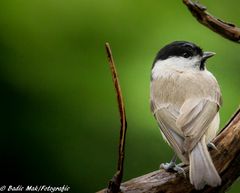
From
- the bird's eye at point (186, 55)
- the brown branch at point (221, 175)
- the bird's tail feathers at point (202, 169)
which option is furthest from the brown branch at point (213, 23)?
the bird's eye at point (186, 55)

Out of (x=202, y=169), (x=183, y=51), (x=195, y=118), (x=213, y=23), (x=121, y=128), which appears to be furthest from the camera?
(x=183, y=51)

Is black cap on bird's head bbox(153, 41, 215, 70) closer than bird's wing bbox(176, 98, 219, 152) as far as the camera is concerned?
No

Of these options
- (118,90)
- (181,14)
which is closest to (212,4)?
(181,14)

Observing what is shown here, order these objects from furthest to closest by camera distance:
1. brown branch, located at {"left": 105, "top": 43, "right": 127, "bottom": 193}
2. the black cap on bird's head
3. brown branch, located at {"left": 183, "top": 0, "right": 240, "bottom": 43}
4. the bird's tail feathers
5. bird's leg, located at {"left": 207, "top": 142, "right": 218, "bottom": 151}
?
the black cap on bird's head, bird's leg, located at {"left": 207, "top": 142, "right": 218, "bottom": 151}, brown branch, located at {"left": 183, "top": 0, "right": 240, "bottom": 43}, the bird's tail feathers, brown branch, located at {"left": 105, "top": 43, "right": 127, "bottom": 193}

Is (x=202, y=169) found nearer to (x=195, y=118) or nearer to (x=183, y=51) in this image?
(x=195, y=118)

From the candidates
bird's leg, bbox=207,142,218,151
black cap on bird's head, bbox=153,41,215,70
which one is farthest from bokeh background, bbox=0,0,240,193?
bird's leg, bbox=207,142,218,151

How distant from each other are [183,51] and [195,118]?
638mm

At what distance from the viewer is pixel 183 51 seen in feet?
13.5

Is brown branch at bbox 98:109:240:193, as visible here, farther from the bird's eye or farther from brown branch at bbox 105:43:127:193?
the bird's eye

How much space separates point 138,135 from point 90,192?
0.46 metres

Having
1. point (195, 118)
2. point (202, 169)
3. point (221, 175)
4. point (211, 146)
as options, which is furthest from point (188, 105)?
point (202, 169)

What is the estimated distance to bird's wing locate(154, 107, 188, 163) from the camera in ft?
11.2

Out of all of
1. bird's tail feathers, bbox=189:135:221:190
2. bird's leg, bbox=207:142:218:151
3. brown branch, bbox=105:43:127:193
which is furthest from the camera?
bird's leg, bbox=207:142:218:151

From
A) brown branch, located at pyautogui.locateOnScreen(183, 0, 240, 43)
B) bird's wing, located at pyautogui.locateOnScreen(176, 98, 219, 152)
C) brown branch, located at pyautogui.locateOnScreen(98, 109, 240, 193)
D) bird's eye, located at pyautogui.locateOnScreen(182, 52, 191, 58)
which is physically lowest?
brown branch, located at pyautogui.locateOnScreen(98, 109, 240, 193)
